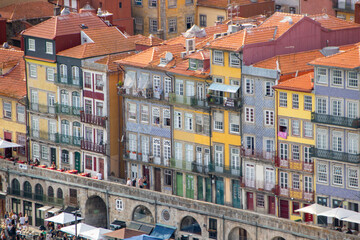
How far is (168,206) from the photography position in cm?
12875

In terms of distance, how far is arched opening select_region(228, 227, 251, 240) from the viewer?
124750 millimetres

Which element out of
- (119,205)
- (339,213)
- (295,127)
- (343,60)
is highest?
(343,60)

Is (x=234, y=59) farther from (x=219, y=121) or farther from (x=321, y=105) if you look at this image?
(x=321, y=105)

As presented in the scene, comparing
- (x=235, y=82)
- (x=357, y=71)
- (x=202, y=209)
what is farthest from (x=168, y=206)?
(x=357, y=71)

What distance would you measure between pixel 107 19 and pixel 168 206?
80.1 ft

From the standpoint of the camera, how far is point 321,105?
120 m

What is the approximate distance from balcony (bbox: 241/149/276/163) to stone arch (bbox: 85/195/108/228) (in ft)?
54.2

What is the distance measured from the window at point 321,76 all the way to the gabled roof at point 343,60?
72 centimetres

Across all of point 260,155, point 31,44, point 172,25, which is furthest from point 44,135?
point 260,155

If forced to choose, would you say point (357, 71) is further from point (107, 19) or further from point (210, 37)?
point (107, 19)

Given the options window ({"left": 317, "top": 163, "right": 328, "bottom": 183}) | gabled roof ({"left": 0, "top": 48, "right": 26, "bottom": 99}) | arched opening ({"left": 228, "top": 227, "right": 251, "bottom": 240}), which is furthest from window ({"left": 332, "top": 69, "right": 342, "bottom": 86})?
Result: gabled roof ({"left": 0, "top": 48, "right": 26, "bottom": 99})

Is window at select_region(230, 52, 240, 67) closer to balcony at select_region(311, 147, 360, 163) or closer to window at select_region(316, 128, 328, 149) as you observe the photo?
window at select_region(316, 128, 328, 149)

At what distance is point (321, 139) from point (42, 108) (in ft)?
101

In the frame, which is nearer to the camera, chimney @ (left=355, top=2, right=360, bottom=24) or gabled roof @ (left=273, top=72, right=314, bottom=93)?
gabled roof @ (left=273, top=72, right=314, bottom=93)
